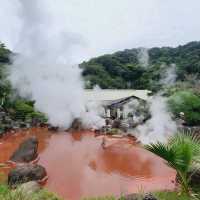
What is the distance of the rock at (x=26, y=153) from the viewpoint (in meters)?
14.4

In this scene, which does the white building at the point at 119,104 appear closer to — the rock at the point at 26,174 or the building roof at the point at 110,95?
the building roof at the point at 110,95

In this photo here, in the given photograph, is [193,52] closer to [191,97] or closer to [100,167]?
[191,97]

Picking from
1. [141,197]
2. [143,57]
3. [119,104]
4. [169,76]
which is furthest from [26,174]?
[143,57]

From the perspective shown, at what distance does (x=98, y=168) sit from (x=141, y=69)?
1140 inches

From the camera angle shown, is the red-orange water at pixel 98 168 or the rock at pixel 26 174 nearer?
→ the red-orange water at pixel 98 168

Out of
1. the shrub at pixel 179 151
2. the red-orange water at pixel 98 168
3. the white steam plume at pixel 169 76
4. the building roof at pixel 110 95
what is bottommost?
the red-orange water at pixel 98 168

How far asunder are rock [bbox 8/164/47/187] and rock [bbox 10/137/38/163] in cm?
237

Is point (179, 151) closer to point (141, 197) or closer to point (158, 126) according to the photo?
point (141, 197)

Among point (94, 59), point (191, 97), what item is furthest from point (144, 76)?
point (191, 97)

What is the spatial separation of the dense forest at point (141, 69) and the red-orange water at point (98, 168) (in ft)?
65.6

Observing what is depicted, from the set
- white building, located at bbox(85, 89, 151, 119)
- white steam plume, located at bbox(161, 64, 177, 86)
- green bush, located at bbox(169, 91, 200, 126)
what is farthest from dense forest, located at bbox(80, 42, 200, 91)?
green bush, located at bbox(169, 91, 200, 126)

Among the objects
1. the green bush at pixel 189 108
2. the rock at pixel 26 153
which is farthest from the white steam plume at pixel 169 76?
the rock at pixel 26 153

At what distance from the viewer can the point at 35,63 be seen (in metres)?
25.6

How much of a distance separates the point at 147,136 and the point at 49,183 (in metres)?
7.28
